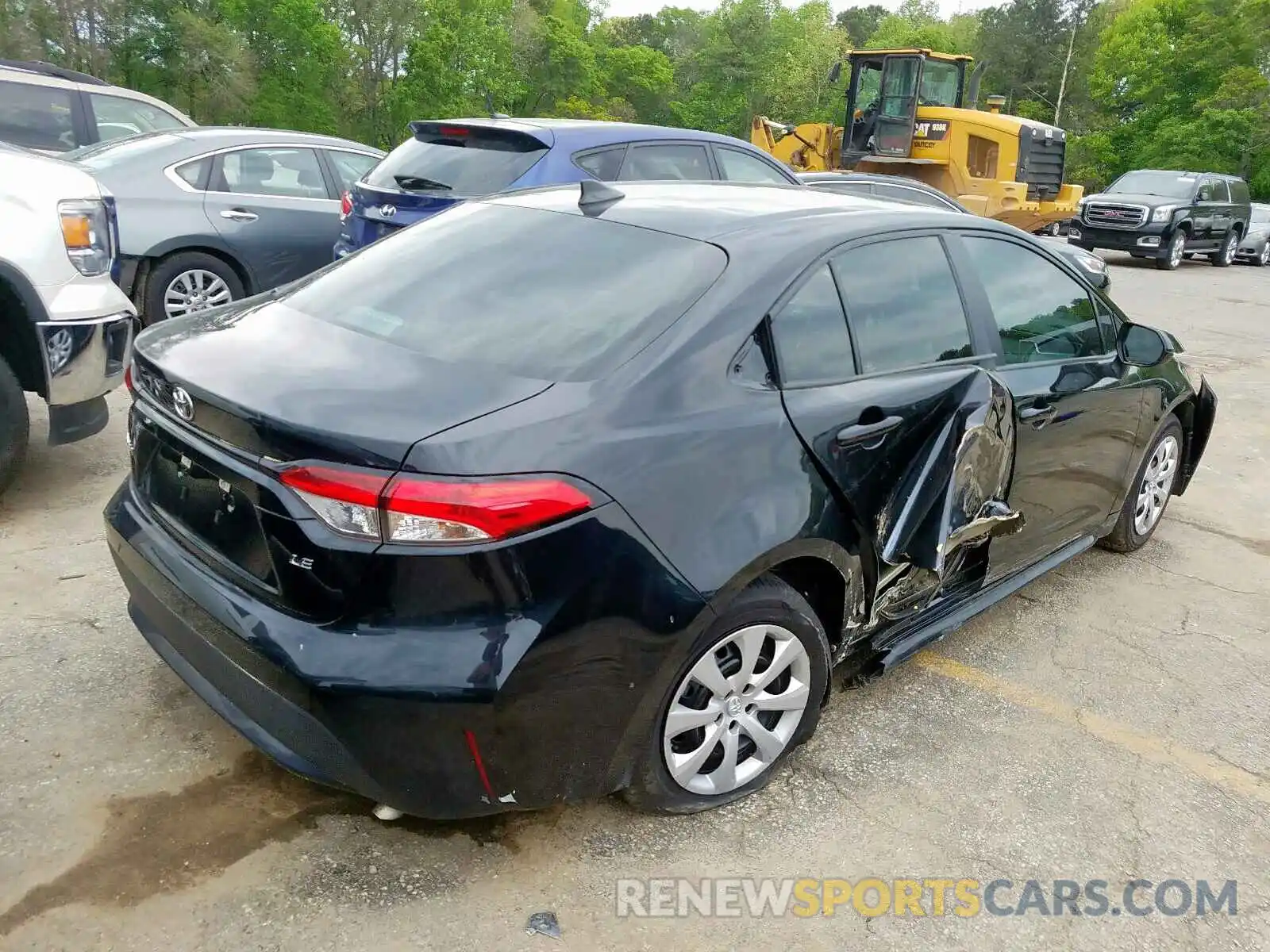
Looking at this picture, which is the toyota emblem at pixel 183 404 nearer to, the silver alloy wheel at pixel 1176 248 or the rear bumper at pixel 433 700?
the rear bumper at pixel 433 700

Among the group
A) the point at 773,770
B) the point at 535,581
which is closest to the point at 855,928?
the point at 773,770

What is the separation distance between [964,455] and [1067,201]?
18.2 m

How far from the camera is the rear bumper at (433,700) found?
2078mm

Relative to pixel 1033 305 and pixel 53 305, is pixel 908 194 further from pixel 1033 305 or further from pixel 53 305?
pixel 53 305

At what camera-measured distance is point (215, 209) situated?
6.84 metres

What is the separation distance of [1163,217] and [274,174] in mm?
17101

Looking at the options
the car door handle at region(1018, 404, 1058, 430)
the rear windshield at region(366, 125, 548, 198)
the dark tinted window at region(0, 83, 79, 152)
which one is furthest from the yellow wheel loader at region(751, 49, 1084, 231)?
the car door handle at region(1018, 404, 1058, 430)

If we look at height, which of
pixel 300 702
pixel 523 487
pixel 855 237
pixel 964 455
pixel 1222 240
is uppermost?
pixel 855 237

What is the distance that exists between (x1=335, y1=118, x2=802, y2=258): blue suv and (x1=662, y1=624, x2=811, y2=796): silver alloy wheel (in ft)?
13.1

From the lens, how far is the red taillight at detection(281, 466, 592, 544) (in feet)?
6.68

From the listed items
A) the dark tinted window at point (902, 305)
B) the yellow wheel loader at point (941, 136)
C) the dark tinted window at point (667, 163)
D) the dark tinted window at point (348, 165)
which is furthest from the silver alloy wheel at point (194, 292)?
the yellow wheel loader at point (941, 136)

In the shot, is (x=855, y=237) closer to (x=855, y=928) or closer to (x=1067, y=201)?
(x=855, y=928)

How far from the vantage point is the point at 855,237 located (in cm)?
296

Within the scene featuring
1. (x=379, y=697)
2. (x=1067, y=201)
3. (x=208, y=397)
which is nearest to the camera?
(x=379, y=697)
